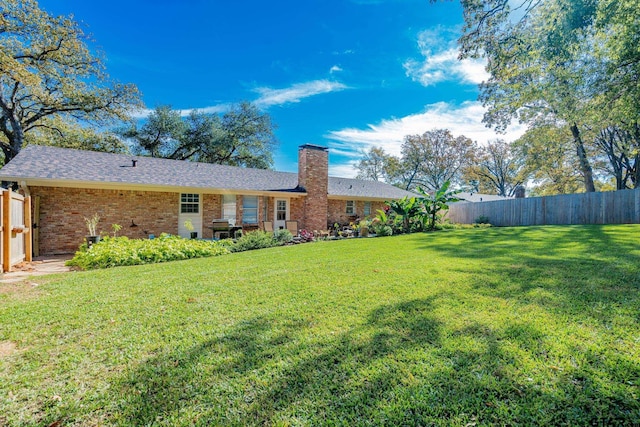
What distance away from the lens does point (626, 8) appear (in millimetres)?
7246

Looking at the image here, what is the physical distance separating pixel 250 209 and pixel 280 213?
5.55 ft

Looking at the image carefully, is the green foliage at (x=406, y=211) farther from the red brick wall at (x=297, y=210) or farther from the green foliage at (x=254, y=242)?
Answer: the green foliage at (x=254, y=242)

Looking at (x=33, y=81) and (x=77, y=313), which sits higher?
(x=33, y=81)

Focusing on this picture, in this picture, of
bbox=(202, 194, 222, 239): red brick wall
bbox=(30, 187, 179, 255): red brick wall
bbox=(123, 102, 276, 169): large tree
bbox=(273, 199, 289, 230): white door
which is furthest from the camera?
bbox=(123, 102, 276, 169): large tree

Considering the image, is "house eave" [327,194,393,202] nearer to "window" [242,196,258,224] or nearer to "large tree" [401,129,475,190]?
"window" [242,196,258,224]

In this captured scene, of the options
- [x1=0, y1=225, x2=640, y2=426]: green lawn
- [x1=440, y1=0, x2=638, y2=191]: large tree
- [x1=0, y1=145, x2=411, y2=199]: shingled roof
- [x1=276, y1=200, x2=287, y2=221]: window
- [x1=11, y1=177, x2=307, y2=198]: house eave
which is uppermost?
[x1=440, y1=0, x2=638, y2=191]: large tree

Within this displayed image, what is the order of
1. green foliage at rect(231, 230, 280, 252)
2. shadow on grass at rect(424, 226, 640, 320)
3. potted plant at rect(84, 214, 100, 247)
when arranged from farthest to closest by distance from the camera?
green foliage at rect(231, 230, 280, 252), potted plant at rect(84, 214, 100, 247), shadow on grass at rect(424, 226, 640, 320)

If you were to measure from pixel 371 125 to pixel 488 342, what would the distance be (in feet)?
77.8

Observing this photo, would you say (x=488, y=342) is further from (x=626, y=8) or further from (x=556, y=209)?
(x=556, y=209)

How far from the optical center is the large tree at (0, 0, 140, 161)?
1452 cm

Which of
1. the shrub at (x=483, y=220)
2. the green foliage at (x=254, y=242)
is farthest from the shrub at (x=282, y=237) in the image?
the shrub at (x=483, y=220)

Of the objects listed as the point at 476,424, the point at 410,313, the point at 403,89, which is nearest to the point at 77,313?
the point at 410,313

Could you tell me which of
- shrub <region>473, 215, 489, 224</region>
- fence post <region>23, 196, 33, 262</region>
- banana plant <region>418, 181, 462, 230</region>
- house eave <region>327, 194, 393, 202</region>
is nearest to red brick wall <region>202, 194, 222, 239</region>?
fence post <region>23, 196, 33, 262</region>

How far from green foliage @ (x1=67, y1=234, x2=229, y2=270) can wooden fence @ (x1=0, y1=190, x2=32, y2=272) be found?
1.09 m
